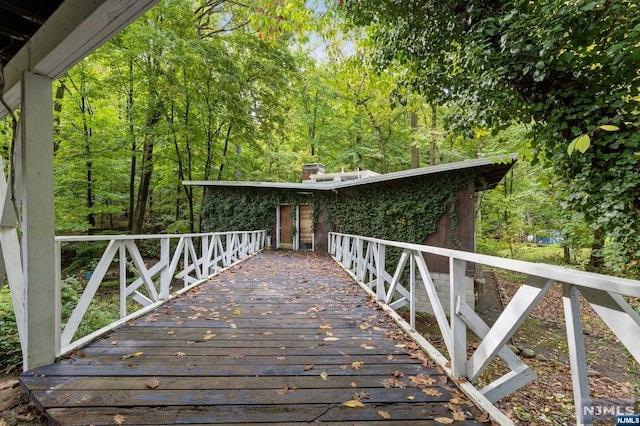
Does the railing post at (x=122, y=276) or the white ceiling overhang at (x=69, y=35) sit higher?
the white ceiling overhang at (x=69, y=35)

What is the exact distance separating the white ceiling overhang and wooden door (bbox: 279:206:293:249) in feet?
37.7

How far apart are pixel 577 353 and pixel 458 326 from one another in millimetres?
907

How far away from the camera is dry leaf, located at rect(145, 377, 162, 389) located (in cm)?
192

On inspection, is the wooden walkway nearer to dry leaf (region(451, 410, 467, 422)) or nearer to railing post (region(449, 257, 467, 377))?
dry leaf (region(451, 410, 467, 422))

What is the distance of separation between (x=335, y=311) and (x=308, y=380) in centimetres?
174

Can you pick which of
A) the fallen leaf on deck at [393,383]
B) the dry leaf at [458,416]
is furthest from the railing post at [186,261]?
the dry leaf at [458,416]

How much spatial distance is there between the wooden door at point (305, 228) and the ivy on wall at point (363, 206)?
0.65 metres

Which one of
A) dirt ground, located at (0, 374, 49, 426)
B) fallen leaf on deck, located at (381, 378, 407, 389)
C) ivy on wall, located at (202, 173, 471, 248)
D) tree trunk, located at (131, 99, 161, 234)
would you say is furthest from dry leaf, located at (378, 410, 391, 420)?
tree trunk, located at (131, 99, 161, 234)

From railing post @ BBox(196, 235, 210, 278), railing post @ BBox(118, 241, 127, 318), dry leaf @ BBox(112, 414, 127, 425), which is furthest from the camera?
railing post @ BBox(196, 235, 210, 278)

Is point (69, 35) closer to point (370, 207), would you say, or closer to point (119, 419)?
point (119, 419)

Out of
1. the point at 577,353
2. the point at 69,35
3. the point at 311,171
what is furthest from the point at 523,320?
the point at 311,171

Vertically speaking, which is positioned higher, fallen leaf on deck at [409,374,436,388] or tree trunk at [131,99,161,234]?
tree trunk at [131,99,161,234]

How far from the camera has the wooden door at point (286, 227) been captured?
13727 millimetres

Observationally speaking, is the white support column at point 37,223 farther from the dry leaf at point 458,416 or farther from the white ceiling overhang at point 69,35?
the dry leaf at point 458,416
